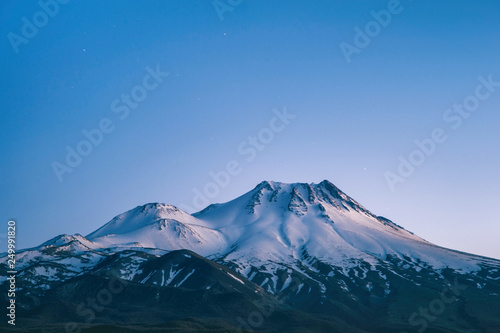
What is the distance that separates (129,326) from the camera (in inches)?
7648

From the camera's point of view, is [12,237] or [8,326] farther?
[8,326]

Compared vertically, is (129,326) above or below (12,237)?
below

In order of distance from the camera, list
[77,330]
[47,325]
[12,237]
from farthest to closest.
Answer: [47,325]
[77,330]
[12,237]

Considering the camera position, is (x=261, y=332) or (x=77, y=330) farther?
(x=261, y=332)

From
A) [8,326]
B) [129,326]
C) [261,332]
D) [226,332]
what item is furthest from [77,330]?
[261,332]

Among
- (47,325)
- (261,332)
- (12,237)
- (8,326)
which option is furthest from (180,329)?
(12,237)

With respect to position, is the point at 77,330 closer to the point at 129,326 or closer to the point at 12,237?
the point at 129,326

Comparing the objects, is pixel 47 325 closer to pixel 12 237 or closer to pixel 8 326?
pixel 8 326

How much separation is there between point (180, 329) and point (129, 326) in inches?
842

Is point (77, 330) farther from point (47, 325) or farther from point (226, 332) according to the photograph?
point (226, 332)

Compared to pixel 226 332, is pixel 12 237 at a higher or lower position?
higher

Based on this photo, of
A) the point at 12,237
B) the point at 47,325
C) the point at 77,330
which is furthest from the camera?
the point at 47,325

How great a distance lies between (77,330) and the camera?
Result: 184 meters

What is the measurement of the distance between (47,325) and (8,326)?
1663 centimetres
